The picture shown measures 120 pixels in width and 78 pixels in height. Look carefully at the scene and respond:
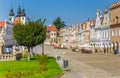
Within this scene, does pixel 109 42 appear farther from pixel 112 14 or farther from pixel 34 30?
pixel 34 30

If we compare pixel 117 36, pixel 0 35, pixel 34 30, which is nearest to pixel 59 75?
pixel 34 30

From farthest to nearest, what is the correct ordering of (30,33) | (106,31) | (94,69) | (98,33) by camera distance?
(98,33)
(106,31)
(30,33)
(94,69)

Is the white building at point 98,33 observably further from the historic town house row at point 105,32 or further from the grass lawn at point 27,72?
the grass lawn at point 27,72

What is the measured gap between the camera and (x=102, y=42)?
98.4 m

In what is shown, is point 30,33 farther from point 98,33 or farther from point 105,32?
point 98,33

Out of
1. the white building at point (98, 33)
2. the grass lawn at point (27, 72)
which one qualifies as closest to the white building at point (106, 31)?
the white building at point (98, 33)

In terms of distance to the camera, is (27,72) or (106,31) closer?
(27,72)

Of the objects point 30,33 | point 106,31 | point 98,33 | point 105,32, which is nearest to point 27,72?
point 30,33

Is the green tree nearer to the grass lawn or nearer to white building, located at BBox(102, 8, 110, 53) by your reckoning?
the grass lawn

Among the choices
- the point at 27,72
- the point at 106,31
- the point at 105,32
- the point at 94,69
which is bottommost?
the point at 94,69

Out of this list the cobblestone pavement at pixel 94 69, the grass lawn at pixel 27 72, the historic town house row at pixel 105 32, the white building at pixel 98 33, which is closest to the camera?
the grass lawn at pixel 27 72

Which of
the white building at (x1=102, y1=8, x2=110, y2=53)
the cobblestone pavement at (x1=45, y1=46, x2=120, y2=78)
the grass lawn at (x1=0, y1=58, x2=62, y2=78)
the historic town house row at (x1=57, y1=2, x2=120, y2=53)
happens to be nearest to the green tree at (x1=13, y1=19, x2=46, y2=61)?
the cobblestone pavement at (x1=45, y1=46, x2=120, y2=78)

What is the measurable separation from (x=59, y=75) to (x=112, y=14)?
62905mm

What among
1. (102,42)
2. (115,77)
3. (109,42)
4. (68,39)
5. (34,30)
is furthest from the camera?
(68,39)
